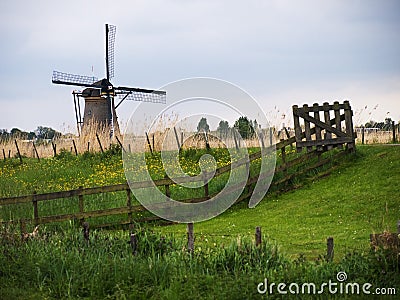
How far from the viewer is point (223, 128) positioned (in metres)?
14.0

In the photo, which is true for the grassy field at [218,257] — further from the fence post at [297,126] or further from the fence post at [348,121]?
the fence post at [348,121]

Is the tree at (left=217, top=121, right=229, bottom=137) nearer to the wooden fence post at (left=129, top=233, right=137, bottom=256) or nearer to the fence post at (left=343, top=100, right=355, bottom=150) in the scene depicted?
the wooden fence post at (left=129, top=233, right=137, bottom=256)

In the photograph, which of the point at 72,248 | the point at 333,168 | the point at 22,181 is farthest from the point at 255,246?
the point at 22,181

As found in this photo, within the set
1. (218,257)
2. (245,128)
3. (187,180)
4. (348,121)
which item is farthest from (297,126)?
(218,257)

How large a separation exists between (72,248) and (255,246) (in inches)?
112

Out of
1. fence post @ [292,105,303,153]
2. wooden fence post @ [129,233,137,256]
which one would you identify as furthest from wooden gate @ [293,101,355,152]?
wooden fence post @ [129,233,137,256]

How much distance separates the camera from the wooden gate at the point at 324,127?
18.4 meters

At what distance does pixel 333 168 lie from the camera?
719 inches

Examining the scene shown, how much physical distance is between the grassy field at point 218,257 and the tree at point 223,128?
220cm

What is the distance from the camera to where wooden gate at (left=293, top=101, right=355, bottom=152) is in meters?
18.4

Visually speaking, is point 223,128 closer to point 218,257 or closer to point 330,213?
point 330,213

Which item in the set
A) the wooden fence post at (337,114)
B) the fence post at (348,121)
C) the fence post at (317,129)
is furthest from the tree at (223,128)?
the fence post at (348,121)

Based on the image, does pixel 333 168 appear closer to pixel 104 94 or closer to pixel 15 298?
pixel 15 298

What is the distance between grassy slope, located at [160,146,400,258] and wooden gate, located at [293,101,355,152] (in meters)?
0.72
